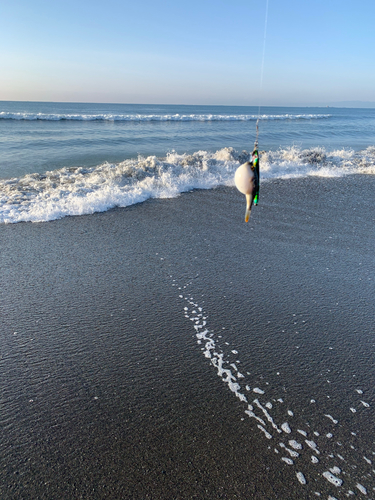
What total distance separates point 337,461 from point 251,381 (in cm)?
88

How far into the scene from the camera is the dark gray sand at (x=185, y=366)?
2316mm

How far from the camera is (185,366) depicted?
10.6ft

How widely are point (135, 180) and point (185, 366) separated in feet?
25.2

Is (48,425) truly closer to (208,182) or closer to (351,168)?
(208,182)

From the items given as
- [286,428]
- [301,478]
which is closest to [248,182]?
[286,428]

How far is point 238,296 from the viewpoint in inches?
173

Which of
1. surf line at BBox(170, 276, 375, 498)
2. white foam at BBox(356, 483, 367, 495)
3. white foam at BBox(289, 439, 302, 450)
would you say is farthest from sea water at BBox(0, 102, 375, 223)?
white foam at BBox(356, 483, 367, 495)

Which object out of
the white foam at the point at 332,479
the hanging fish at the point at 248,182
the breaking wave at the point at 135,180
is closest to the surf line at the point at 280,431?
the white foam at the point at 332,479

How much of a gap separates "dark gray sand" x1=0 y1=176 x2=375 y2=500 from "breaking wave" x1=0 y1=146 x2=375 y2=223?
1.56m

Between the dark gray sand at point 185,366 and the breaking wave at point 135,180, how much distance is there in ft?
5.12

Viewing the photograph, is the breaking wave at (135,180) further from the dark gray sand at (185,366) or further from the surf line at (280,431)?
the surf line at (280,431)

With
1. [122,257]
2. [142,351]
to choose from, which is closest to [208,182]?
[122,257]

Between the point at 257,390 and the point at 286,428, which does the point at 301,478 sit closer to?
the point at 286,428

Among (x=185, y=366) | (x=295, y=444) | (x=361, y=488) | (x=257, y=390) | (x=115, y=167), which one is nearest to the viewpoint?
(x=361, y=488)
